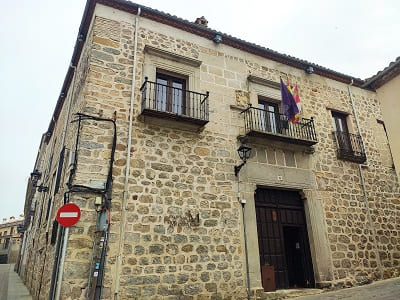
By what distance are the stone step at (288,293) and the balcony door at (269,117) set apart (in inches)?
156

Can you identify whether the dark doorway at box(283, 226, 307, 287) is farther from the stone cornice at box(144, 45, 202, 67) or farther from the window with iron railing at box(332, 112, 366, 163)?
the stone cornice at box(144, 45, 202, 67)

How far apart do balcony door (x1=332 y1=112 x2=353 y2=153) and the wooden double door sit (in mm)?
2607

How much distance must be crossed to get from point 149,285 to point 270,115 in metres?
5.46

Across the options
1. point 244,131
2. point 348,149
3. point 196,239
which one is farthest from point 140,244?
point 348,149

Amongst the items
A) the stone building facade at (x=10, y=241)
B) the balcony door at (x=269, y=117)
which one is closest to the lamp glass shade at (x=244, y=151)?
the balcony door at (x=269, y=117)

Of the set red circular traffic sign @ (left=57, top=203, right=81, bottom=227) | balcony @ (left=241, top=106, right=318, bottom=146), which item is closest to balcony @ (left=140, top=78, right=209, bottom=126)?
balcony @ (left=241, top=106, right=318, bottom=146)

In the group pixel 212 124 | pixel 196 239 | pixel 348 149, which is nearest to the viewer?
pixel 196 239

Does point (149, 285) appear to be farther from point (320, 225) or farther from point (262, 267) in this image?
point (320, 225)

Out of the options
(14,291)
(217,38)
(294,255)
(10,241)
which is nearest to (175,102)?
(217,38)

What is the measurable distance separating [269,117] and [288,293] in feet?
14.7

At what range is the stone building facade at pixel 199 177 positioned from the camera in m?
5.42

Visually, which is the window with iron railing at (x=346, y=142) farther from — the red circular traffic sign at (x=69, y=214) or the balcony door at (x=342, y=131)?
the red circular traffic sign at (x=69, y=214)

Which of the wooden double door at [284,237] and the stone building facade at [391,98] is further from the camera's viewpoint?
the wooden double door at [284,237]

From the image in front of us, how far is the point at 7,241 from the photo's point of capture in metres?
45.6
